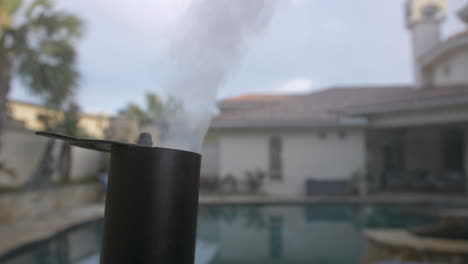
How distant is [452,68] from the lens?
56.7 feet

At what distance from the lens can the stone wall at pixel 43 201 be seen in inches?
279

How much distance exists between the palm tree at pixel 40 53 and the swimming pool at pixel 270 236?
336cm

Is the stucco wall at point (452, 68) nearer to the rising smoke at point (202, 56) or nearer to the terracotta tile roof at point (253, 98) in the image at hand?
the terracotta tile roof at point (253, 98)

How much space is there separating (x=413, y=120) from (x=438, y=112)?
0.78m

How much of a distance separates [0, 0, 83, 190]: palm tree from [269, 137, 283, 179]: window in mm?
7416

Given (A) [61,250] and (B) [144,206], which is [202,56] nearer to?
(B) [144,206]

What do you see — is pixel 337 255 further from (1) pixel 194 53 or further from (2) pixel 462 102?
(2) pixel 462 102

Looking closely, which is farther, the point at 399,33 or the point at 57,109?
the point at 399,33

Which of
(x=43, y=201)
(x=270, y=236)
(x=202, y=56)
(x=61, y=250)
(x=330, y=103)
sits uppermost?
(x=330, y=103)

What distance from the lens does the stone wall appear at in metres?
7.08

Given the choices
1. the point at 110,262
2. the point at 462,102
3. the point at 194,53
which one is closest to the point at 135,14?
the point at 194,53

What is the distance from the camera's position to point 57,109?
9.77 m

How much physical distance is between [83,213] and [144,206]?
26.8 feet

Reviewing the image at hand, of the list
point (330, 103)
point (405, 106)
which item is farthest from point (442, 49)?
point (405, 106)
